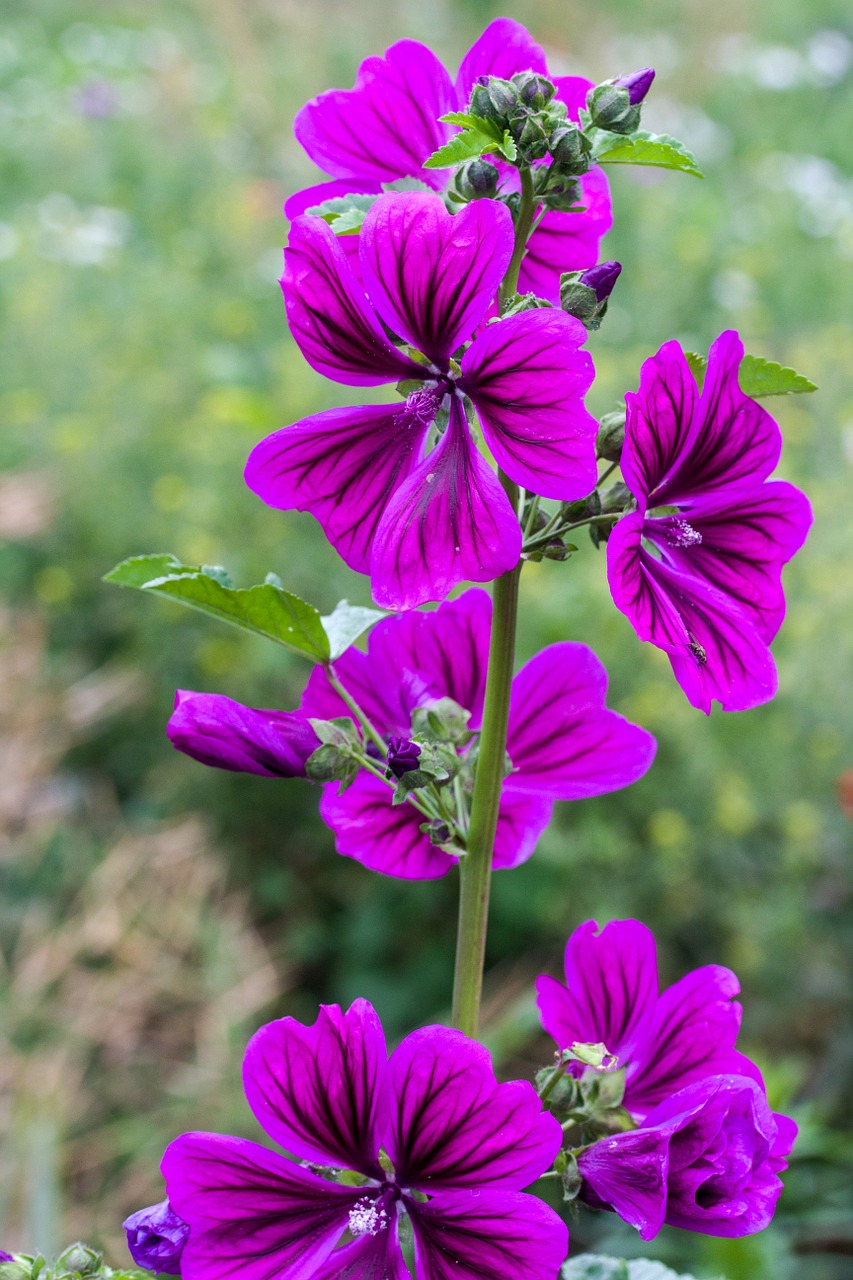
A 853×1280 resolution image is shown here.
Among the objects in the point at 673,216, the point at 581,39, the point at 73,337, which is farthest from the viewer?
the point at 581,39

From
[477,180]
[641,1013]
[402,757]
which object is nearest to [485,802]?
[402,757]

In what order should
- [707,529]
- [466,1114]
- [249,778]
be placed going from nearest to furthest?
[466,1114]
[707,529]
[249,778]

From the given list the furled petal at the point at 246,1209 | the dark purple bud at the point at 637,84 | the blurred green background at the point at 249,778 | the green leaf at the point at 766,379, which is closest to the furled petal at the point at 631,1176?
the furled petal at the point at 246,1209

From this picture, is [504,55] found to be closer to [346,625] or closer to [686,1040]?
[346,625]

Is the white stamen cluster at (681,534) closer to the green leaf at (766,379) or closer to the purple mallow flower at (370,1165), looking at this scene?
the green leaf at (766,379)

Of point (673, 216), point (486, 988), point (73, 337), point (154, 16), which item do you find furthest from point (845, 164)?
point (154, 16)

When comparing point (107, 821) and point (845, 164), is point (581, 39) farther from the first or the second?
point (107, 821)
